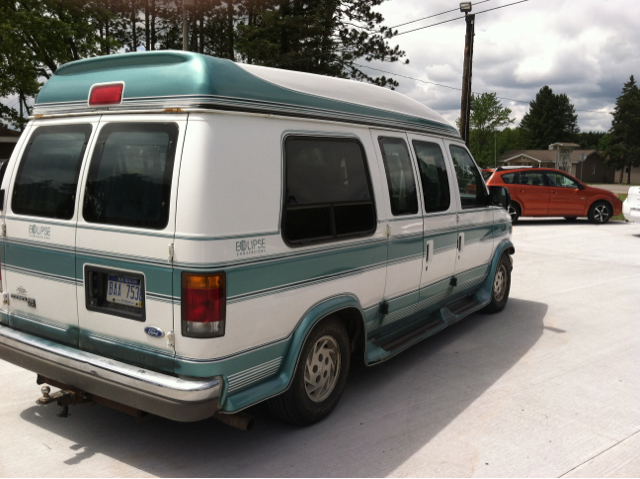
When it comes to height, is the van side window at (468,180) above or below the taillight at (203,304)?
above

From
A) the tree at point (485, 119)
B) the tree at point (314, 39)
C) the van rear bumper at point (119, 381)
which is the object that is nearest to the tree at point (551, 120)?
the tree at point (485, 119)

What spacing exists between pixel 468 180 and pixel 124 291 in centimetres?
398

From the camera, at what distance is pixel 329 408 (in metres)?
4.25

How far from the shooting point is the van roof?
10.9 ft

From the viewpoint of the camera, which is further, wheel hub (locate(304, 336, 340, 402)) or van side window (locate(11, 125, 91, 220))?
wheel hub (locate(304, 336, 340, 402))

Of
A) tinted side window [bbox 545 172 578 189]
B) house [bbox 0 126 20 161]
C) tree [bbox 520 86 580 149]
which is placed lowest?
tinted side window [bbox 545 172 578 189]

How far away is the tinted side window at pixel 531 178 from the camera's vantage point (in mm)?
17266

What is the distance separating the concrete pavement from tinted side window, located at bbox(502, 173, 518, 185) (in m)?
11.3

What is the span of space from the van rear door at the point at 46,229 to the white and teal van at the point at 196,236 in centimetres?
1

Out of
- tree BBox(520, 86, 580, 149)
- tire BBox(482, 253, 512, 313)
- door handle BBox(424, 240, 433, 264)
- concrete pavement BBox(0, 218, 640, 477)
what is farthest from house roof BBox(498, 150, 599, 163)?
door handle BBox(424, 240, 433, 264)

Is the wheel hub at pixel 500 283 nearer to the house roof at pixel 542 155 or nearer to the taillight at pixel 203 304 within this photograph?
the taillight at pixel 203 304

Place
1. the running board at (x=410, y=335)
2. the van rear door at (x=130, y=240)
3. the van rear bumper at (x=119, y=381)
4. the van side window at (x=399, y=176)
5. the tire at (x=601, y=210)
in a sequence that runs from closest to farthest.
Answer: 1. the van rear bumper at (x=119, y=381)
2. the van rear door at (x=130, y=240)
3. the van side window at (x=399, y=176)
4. the running board at (x=410, y=335)
5. the tire at (x=601, y=210)

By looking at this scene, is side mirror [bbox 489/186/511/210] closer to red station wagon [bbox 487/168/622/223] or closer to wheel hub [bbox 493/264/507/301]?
wheel hub [bbox 493/264/507/301]

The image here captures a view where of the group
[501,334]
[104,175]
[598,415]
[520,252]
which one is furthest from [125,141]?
[520,252]
